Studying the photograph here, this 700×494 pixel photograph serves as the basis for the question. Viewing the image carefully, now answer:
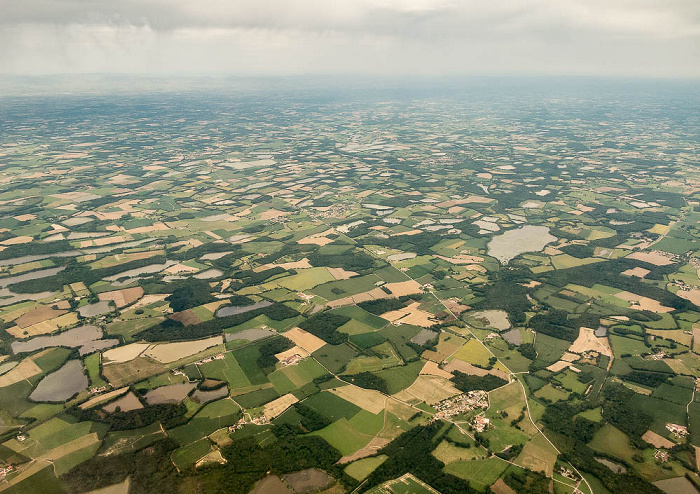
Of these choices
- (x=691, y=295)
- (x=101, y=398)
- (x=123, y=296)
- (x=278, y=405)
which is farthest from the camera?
(x=123, y=296)

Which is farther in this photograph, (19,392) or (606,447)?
(19,392)

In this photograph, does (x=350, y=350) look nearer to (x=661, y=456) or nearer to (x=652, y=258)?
(x=661, y=456)

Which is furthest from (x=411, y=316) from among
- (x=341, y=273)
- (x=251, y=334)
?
(x=251, y=334)

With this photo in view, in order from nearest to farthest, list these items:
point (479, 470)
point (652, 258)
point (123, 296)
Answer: point (479, 470)
point (123, 296)
point (652, 258)

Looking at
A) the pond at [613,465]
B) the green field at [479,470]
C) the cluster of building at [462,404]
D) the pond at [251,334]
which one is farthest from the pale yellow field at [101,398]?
the pond at [613,465]

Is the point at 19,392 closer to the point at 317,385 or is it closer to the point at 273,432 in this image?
the point at 273,432

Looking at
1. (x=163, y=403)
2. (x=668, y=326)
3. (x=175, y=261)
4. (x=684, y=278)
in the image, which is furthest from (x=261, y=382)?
(x=684, y=278)

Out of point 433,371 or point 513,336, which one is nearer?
point 433,371
